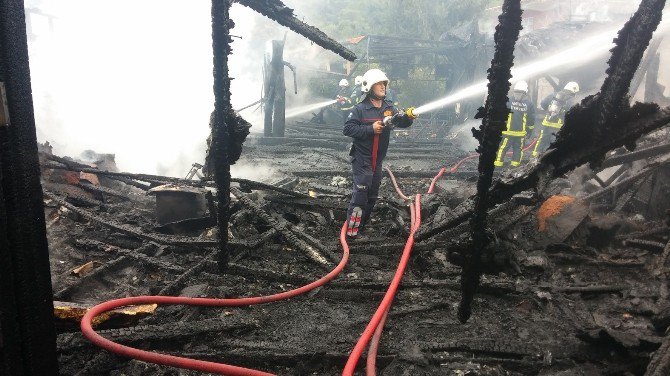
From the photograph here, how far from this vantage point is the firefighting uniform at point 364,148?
5.68 m

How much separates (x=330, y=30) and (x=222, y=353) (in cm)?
3669

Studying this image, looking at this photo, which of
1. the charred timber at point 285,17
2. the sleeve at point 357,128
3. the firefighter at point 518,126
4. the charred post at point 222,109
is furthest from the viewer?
the firefighter at point 518,126

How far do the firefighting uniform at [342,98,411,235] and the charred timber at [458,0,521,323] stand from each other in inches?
103

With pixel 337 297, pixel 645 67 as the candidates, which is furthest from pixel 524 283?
pixel 645 67

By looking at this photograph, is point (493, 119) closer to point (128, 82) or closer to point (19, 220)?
point (19, 220)

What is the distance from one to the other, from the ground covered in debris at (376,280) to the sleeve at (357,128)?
53.6 inches

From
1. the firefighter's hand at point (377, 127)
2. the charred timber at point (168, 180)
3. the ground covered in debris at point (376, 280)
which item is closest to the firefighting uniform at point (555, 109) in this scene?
the ground covered in debris at point (376, 280)

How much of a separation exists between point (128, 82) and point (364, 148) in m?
15.2

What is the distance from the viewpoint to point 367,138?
5.71m

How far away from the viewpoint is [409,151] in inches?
556

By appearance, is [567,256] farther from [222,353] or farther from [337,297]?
[222,353]

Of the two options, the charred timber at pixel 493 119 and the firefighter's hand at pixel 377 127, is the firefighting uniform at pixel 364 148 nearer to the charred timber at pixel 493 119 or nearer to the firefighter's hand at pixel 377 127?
the firefighter's hand at pixel 377 127

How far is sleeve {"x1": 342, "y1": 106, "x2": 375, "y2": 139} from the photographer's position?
561 cm

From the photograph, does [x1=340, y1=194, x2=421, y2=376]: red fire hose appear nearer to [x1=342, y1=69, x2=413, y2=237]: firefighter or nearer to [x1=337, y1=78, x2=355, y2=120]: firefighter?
[x1=342, y1=69, x2=413, y2=237]: firefighter
